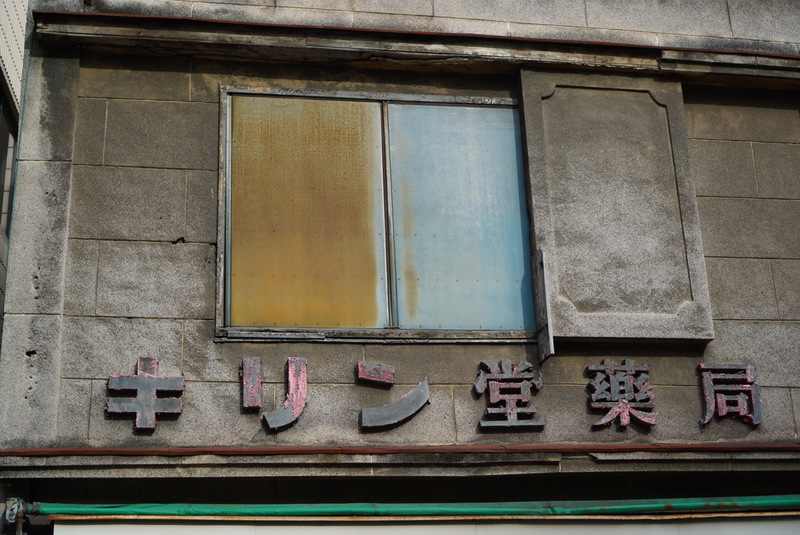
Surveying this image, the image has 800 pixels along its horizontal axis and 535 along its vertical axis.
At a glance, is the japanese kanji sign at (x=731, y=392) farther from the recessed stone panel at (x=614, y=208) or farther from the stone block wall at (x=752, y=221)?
the recessed stone panel at (x=614, y=208)

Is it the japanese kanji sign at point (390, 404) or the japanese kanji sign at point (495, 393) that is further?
the japanese kanji sign at point (390, 404)

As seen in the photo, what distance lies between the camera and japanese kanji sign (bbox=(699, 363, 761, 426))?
8.82 meters

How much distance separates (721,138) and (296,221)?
4.13m

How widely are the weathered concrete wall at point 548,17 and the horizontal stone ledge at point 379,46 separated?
19 centimetres

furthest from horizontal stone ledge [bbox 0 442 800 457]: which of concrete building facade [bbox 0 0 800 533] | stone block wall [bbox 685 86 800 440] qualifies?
stone block wall [bbox 685 86 800 440]

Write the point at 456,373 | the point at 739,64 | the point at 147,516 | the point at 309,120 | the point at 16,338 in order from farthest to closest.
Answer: the point at 739,64 → the point at 309,120 → the point at 456,373 → the point at 16,338 → the point at 147,516

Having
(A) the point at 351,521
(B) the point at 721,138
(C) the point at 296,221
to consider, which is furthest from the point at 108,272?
(B) the point at 721,138

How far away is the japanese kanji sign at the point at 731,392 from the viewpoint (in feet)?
28.9

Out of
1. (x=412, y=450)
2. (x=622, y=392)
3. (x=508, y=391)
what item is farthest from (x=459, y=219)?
(x=412, y=450)

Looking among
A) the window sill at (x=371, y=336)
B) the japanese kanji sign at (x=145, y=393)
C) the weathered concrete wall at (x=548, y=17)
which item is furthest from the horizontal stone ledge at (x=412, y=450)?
the weathered concrete wall at (x=548, y=17)

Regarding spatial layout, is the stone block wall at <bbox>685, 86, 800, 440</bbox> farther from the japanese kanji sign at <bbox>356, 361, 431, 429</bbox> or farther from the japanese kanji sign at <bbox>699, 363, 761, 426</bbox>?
the japanese kanji sign at <bbox>356, 361, 431, 429</bbox>

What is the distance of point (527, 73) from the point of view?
9.60 meters

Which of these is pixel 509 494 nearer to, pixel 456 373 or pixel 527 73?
pixel 456 373

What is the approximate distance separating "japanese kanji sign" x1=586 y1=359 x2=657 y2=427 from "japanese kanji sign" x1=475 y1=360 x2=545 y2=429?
50 cm
